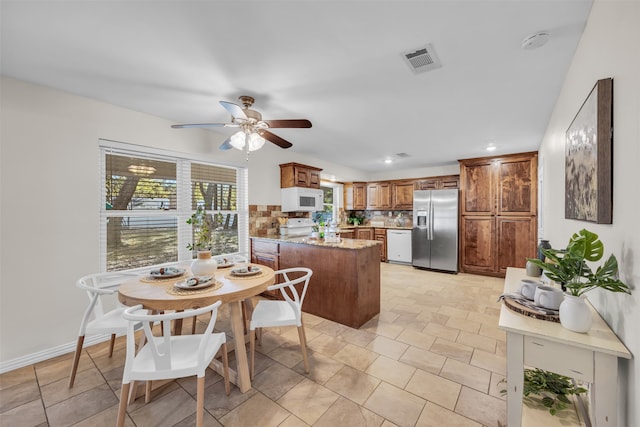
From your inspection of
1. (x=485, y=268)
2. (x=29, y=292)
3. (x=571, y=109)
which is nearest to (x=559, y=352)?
(x=571, y=109)

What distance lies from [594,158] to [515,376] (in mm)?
1129

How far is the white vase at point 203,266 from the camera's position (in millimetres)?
2030

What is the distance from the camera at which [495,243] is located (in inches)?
189


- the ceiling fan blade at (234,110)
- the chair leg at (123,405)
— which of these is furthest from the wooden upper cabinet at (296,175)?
the chair leg at (123,405)

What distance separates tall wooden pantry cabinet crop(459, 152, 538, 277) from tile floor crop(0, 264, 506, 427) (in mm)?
2508

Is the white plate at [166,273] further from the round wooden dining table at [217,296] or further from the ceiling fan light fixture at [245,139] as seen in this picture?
the ceiling fan light fixture at [245,139]

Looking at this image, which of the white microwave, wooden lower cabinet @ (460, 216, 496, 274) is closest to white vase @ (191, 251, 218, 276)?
the white microwave

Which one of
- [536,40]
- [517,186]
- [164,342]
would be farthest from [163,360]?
[517,186]

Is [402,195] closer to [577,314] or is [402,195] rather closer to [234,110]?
[234,110]

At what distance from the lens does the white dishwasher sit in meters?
5.89

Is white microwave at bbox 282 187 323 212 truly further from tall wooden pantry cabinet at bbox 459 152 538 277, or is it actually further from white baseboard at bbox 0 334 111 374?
tall wooden pantry cabinet at bbox 459 152 538 277

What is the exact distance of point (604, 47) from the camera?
3.94ft

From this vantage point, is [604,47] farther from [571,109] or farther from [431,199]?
[431,199]

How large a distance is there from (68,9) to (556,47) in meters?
2.98
